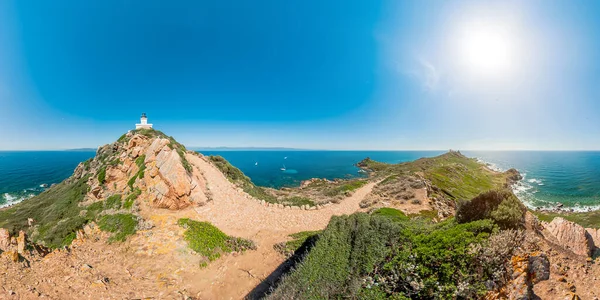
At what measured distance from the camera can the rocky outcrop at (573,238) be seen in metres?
5.80

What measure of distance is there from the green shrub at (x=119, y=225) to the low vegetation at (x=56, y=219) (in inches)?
55.8

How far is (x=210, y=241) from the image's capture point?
13.2 m

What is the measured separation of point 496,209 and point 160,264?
47.7ft

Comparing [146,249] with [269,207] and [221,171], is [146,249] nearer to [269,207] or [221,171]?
[269,207]

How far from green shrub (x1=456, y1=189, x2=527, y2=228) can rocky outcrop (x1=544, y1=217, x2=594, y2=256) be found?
1.30 metres

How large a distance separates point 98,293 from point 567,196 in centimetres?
8033

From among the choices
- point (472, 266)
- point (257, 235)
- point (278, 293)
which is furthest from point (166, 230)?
point (472, 266)

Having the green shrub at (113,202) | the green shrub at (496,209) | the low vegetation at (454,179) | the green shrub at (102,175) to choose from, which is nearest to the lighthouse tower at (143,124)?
the green shrub at (102,175)

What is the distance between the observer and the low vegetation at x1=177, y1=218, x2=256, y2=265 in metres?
12.7

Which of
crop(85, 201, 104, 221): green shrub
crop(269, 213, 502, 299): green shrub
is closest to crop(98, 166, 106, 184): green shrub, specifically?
crop(85, 201, 104, 221): green shrub

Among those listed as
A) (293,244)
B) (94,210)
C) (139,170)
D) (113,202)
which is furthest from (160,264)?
(139,170)

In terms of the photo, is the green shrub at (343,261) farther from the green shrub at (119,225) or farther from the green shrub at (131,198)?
the green shrub at (131,198)

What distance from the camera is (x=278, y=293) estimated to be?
723 cm

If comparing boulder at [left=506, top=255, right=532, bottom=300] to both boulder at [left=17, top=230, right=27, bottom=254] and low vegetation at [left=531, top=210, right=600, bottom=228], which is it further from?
low vegetation at [left=531, top=210, right=600, bottom=228]
